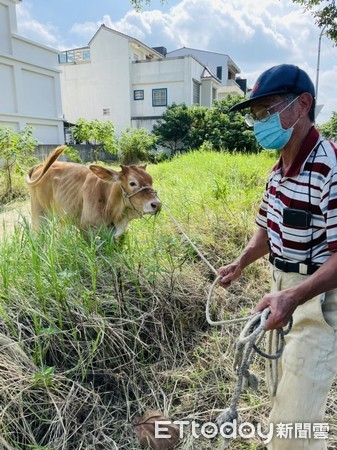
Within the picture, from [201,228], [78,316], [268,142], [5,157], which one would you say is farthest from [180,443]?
[5,157]

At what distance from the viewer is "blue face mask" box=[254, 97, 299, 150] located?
1.53 m

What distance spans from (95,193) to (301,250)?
224 centimetres

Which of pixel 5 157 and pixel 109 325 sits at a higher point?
pixel 5 157

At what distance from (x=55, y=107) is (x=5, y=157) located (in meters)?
8.58

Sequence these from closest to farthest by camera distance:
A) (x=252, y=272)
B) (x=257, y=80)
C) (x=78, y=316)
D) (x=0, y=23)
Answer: (x=257, y=80) < (x=78, y=316) < (x=252, y=272) < (x=0, y=23)

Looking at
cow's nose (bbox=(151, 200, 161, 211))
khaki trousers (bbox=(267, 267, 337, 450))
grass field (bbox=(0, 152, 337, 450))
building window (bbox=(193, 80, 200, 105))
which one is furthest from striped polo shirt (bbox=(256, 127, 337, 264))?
building window (bbox=(193, 80, 200, 105))

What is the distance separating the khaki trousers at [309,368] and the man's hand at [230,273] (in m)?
0.49

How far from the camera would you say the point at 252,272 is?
11.4 feet

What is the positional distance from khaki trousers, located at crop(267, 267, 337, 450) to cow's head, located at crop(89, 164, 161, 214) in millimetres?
1657

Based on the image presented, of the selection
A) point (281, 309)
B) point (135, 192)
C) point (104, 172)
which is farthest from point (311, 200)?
point (104, 172)

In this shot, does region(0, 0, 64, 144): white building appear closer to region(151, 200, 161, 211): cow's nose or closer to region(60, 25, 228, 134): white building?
region(60, 25, 228, 134): white building

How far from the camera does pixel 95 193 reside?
3.32m

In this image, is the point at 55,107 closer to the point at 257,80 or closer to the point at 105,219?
the point at 105,219

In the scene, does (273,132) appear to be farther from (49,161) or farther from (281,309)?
(49,161)
